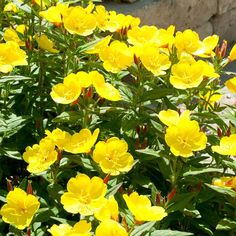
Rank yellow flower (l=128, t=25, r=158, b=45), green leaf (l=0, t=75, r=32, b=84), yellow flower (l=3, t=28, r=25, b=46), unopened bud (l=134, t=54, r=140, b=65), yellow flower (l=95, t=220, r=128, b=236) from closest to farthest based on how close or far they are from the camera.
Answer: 1. yellow flower (l=95, t=220, r=128, b=236)
2. unopened bud (l=134, t=54, r=140, b=65)
3. green leaf (l=0, t=75, r=32, b=84)
4. yellow flower (l=128, t=25, r=158, b=45)
5. yellow flower (l=3, t=28, r=25, b=46)

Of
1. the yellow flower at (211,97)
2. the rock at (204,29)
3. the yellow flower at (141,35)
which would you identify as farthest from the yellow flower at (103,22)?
the rock at (204,29)

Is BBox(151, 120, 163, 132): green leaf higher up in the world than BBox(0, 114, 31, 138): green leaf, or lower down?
higher up

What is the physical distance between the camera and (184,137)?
83.6 inches

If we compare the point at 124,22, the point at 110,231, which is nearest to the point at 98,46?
the point at 124,22

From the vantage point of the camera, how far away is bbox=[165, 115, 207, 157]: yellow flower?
6.92 ft

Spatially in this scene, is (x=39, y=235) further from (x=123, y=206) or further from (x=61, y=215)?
(x=123, y=206)

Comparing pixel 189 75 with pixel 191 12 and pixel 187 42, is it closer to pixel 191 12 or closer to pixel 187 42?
pixel 187 42

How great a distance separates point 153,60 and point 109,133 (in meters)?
0.37

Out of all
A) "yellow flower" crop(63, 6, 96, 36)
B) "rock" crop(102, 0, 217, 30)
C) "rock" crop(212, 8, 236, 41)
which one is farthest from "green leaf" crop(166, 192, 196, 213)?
"rock" crop(212, 8, 236, 41)

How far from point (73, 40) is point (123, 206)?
0.82 meters

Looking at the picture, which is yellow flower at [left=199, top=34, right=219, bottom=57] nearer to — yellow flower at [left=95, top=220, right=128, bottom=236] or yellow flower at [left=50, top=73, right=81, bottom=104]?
yellow flower at [left=50, top=73, right=81, bottom=104]

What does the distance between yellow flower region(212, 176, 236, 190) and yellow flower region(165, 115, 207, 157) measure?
0.16m

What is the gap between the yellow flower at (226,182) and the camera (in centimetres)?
217

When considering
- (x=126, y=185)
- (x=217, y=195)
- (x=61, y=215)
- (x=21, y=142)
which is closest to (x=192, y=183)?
(x=217, y=195)
